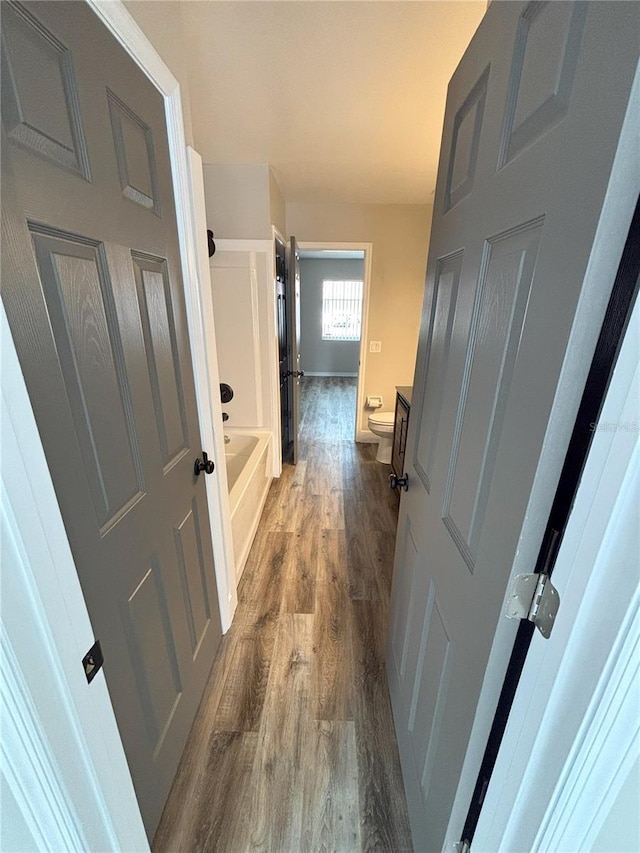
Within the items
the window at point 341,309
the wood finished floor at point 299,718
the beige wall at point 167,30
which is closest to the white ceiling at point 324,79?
the beige wall at point 167,30

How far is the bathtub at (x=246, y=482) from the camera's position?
6.93 feet

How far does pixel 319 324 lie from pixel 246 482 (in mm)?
5500

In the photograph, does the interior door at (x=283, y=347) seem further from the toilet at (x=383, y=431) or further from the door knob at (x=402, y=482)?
the door knob at (x=402, y=482)

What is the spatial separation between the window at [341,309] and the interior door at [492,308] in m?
6.28

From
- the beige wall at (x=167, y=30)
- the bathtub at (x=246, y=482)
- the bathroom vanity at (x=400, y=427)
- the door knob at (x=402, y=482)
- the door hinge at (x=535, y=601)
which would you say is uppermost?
the beige wall at (x=167, y=30)

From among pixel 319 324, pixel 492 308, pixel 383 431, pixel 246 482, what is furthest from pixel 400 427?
pixel 319 324

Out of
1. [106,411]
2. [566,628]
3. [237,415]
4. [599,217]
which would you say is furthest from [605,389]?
[237,415]

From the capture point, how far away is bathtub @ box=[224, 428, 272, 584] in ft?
6.93

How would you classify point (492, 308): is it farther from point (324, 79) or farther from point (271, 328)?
point (271, 328)

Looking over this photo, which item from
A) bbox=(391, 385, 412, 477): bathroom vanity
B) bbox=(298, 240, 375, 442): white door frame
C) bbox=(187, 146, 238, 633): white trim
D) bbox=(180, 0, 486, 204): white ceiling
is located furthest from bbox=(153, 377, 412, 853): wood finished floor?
bbox=(180, 0, 486, 204): white ceiling

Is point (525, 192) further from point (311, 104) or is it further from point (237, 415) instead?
point (237, 415)

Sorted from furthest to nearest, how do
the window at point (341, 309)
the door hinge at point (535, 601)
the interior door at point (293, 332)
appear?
the window at point (341, 309) → the interior door at point (293, 332) → the door hinge at point (535, 601)

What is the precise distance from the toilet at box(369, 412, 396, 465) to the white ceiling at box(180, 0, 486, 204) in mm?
2049

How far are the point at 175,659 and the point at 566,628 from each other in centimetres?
119
